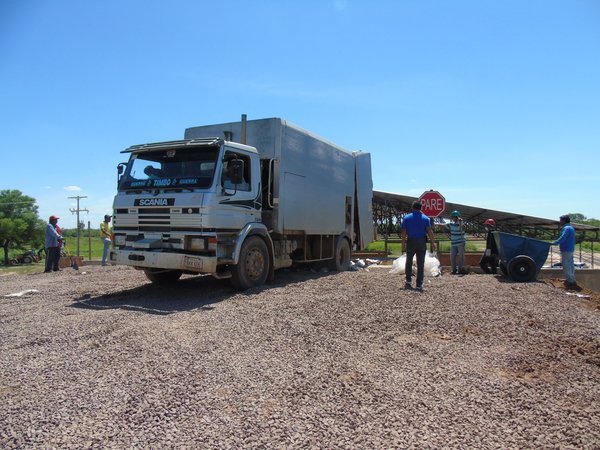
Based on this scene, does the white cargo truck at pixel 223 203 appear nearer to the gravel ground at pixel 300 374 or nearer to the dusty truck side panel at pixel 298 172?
the dusty truck side panel at pixel 298 172

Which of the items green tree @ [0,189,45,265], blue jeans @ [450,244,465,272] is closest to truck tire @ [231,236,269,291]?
blue jeans @ [450,244,465,272]

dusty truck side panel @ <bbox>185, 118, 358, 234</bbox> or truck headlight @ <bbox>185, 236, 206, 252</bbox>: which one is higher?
dusty truck side panel @ <bbox>185, 118, 358, 234</bbox>

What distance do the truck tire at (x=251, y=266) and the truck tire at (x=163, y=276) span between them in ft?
5.86

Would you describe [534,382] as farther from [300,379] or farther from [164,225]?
[164,225]

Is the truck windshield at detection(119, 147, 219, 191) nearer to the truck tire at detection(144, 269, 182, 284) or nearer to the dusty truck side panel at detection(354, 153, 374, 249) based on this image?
the truck tire at detection(144, 269, 182, 284)

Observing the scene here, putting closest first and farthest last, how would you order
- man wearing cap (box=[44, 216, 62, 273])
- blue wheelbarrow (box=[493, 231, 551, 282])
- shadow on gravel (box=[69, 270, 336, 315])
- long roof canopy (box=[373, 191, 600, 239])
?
1. shadow on gravel (box=[69, 270, 336, 315])
2. blue wheelbarrow (box=[493, 231, 551, 282])
3. man wearing cap (box=[44, 216, 62, 273])
4. long roof canopy (box=[373, 191, 600, 239])

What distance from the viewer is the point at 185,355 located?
4.68 metres

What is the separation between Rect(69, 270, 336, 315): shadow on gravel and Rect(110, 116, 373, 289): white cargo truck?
0.37 meters

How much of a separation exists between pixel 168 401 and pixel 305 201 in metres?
7.64

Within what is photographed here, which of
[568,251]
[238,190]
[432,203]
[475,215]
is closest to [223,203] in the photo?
[238,190]

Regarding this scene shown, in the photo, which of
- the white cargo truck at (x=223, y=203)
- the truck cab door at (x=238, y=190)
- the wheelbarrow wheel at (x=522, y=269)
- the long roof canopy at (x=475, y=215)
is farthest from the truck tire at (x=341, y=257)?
the long roof canopy at (x=475, y=215)

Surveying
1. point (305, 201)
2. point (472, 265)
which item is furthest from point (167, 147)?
point (472, 265)

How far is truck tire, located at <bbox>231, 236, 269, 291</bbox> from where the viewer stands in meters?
8.51

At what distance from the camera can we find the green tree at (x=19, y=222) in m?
29.1
